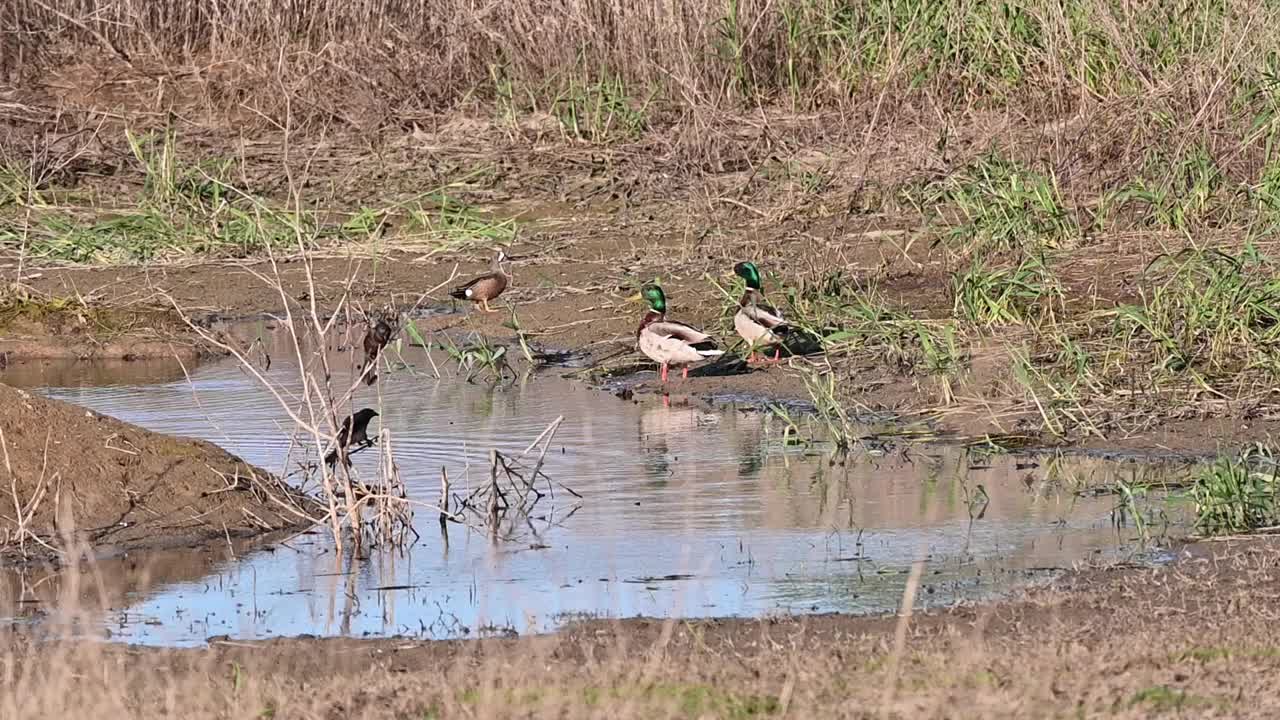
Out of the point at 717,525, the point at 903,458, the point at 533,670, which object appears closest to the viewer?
the point at 533,670

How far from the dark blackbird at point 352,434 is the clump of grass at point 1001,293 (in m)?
3.67

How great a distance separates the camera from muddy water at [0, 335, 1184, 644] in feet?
22.9

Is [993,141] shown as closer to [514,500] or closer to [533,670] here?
[514,500]

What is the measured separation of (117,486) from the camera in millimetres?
8320

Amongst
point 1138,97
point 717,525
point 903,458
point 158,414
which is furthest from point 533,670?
point 1138,97

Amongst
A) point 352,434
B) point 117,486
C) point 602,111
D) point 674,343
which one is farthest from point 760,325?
point 602,111

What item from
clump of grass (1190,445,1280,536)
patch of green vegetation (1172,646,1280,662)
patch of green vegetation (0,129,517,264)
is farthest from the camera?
patch of green vegetation (0,129,517,264)

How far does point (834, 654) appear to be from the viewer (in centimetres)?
A: 557

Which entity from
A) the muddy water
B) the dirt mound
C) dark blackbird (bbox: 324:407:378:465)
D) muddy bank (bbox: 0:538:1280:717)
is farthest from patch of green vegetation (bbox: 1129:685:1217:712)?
the dirt mound

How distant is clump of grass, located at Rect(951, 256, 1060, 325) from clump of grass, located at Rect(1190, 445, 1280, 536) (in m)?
3.43

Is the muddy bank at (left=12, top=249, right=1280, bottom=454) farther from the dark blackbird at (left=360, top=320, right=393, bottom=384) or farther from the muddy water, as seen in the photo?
the dark blackbird at (left=360, top=320, right=393, bottom=384)

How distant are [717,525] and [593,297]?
5590mm

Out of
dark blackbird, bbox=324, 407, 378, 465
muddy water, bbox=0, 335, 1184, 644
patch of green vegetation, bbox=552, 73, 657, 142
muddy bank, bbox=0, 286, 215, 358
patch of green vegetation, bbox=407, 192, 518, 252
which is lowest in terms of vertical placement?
muddy water, bbox=0, 335, 1184, 644

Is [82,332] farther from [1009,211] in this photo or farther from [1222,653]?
[1222,653]
